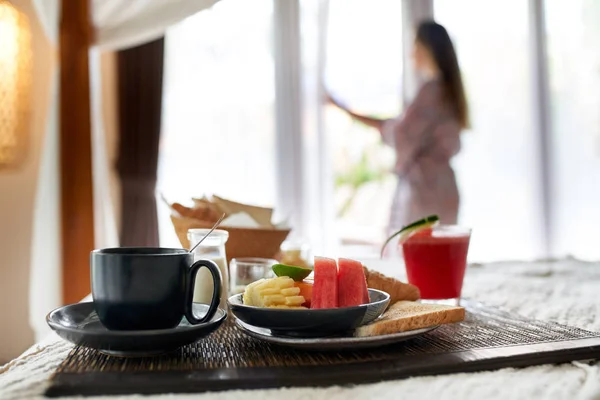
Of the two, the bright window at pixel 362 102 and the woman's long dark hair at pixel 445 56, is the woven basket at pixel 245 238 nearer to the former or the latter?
the bright window at pixel 362 102

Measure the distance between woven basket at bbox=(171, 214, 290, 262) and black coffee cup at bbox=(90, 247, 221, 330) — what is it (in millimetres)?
438

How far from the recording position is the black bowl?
2.02 ft

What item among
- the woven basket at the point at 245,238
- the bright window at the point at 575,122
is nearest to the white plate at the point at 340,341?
the woven basket at the point at 245,238

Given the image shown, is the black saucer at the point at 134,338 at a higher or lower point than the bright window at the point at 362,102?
lower

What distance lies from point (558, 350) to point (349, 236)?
258cm

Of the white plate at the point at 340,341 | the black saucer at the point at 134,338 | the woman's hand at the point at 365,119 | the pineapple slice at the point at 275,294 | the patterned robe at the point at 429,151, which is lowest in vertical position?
the white plate at the point at 340,341

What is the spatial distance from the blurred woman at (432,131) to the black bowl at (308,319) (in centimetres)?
240

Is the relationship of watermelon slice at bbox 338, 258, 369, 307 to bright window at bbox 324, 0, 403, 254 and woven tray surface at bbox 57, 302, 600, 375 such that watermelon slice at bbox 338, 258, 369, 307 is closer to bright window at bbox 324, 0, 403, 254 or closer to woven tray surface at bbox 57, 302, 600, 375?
woven tray surface at bbox 57, 302, 600, 375

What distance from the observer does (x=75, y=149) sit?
2.45 meters

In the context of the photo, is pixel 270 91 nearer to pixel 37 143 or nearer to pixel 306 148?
pixel 306 148

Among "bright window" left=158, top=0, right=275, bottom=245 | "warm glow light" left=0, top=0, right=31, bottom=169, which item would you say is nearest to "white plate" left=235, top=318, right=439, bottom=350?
"warm glow light" left=0, top=0, right=31, bottom=169

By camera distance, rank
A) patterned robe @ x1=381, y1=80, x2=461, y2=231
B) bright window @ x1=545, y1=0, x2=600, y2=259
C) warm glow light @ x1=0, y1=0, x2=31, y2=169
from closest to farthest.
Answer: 1. warm glow light @ x1=0, y1=0, x2=31, y2=169
2. patterned robe @ x1=381, y1=80, x2=461, y2=231
3. bright window @ x1=545, y1=0, x2=600, y2=259

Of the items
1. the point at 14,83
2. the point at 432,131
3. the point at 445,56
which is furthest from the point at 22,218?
the point at 445,56

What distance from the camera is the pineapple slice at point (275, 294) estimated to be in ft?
2.19
